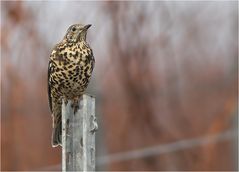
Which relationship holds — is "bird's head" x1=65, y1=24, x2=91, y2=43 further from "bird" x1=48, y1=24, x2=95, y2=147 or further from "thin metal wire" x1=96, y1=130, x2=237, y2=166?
"thin metal wire" x1=96, y1=130, x2=237, y2=166

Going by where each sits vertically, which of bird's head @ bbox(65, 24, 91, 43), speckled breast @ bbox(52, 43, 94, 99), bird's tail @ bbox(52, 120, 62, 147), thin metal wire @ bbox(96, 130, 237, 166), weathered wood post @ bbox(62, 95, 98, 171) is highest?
thin metal wire @ bbox(96, 130, 237, 166)

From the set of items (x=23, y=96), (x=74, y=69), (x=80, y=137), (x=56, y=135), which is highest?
(x=23, y=96)

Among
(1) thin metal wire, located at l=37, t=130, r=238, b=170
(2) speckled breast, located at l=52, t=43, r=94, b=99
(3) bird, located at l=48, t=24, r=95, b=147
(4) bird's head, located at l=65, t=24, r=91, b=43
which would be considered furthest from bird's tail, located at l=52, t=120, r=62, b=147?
(1) thin metal wire, located at l=37, t=130, r=238, b=170

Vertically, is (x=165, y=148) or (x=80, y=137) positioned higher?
(x=165, y=148)

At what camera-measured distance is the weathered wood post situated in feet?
10.9

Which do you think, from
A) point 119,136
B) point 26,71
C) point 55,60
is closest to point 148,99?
point 119,136

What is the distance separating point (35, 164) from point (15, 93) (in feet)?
2.52

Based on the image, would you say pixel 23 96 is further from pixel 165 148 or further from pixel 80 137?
pixel 80 137

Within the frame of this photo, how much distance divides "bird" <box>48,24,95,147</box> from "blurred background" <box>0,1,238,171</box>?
243 centimetres

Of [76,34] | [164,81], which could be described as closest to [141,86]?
[164,81]

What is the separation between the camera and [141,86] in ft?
27.2

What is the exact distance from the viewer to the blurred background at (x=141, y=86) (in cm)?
A: 796

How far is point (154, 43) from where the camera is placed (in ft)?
26.7

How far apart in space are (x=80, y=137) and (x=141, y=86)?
A: 194 inches
